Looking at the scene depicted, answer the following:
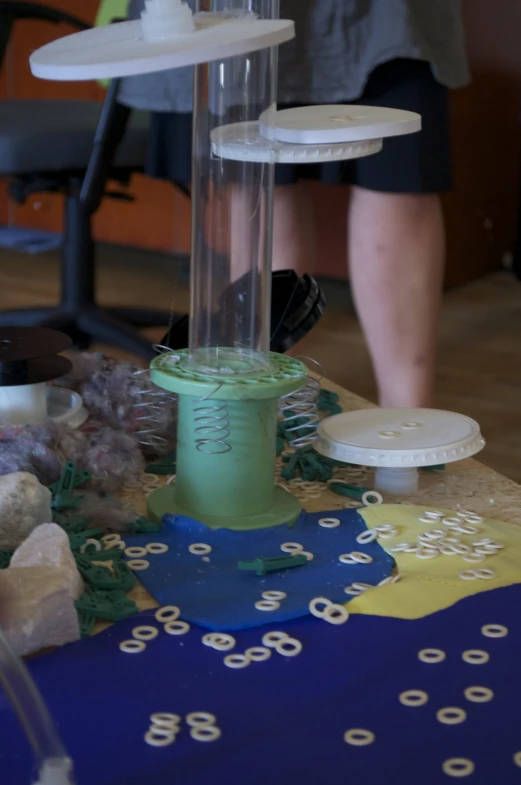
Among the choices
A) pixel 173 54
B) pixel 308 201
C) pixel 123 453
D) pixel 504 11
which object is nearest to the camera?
pixel 173 54

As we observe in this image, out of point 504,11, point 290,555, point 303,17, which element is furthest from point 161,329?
point 290,555

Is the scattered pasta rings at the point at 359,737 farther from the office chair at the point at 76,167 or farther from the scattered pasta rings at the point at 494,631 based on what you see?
the office chair at the point at 76,167

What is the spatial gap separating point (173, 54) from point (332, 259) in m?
2.02

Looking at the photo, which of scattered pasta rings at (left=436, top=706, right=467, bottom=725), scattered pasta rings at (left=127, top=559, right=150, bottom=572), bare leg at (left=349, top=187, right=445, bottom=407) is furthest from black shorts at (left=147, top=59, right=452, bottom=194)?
scattered pasta rings at (left=436, top=706, right=467, bottom=725)

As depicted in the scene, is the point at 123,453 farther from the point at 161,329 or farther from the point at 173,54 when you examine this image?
the point at 161,329

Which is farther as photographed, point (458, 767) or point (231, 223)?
point (231, 223)

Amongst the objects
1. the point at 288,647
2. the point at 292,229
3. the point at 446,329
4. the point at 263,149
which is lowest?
the point at 446,329

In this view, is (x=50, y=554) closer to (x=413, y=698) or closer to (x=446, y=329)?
(x=413, y=698)

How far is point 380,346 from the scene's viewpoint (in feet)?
3.59

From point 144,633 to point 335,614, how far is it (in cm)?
11

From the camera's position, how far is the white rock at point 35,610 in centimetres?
52

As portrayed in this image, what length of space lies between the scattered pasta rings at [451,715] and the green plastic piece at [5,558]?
27 centimetres

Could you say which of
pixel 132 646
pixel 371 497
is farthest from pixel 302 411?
pixel 132 646

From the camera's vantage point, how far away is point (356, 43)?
107cm
